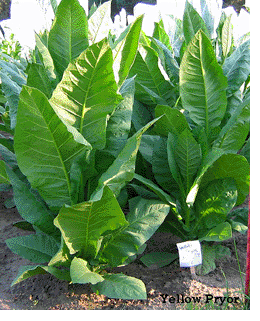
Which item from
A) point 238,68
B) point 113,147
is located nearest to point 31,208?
point 113,147

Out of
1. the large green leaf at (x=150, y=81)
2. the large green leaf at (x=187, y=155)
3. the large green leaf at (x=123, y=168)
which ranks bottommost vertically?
the large green leaf at (x=187, y=155)

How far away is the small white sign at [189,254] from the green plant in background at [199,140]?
71 millimetres

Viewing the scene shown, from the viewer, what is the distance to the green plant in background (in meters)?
1.71

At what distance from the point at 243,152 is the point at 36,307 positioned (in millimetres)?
1197

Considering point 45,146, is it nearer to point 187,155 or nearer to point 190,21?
point 187,155

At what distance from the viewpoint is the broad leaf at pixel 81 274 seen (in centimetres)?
139

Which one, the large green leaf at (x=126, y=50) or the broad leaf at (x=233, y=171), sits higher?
the large green leaf at (x=126, y=50)

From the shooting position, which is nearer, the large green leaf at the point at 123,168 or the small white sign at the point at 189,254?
the large green leaf at the point at 123,168

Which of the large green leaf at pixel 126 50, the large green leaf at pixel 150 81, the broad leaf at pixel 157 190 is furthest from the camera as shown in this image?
the large green leaf at pixel 150 81

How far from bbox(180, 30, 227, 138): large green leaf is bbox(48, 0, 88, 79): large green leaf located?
0.47 metres

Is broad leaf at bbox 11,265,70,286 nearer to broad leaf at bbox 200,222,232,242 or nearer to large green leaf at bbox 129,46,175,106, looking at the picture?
broad leaf at bbox 200,222,232,242

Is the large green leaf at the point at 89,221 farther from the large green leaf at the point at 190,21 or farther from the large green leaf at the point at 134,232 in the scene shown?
the large green leaf at the point at 190,21

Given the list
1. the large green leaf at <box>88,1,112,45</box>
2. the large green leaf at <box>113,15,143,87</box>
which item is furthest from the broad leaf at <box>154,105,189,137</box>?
the large green leaf at <box>88,1,112,45</box>

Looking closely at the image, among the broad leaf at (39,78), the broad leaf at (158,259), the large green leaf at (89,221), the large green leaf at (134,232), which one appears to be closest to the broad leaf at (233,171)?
the large green leaf at (134,232)
